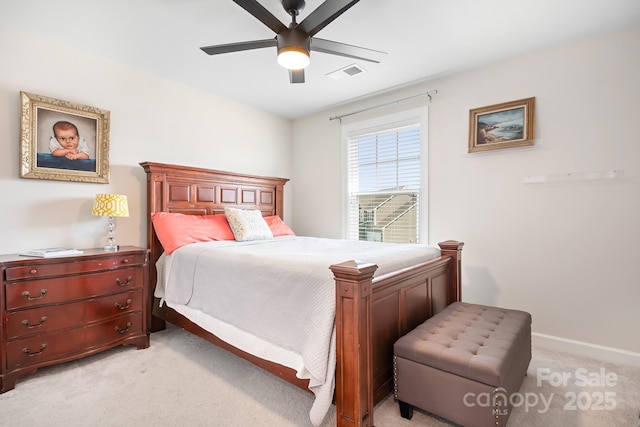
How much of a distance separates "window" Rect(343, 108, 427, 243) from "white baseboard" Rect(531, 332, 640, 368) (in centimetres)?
141

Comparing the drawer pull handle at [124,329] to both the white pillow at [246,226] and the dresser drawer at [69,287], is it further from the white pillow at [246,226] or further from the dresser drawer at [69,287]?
the white pillow at [246,226]

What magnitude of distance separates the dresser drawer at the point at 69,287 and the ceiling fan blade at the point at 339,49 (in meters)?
2.36

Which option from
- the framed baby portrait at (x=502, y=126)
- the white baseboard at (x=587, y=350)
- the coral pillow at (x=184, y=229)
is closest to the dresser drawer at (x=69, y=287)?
the coral pillow at (x=184, y=229)

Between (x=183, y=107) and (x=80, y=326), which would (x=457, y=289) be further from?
(x=183, y=107)

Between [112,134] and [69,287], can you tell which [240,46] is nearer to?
[112,134]

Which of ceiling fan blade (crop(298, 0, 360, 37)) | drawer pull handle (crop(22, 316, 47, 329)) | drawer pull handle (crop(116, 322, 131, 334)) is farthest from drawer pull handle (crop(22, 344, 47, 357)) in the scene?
ceiling fan blade (crop(298, 0, 360, 37))

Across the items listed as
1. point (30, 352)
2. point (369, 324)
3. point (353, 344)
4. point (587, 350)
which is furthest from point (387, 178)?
point (30, 352)

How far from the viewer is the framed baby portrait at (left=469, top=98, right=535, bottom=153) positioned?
2.83 meters

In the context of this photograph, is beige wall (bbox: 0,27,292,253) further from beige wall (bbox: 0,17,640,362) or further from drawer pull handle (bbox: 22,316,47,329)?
drawer pull handle (bbox: 22,316,47,329)

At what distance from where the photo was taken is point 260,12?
1.82 m

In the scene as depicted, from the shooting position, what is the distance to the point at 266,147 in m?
4.52

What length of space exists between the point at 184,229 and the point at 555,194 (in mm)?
3409

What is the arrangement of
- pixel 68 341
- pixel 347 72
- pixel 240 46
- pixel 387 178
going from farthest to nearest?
pixel 387 178
pixel 347 72
pixel 68 341
pixel 240 46

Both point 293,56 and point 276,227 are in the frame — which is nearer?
point 293,56
